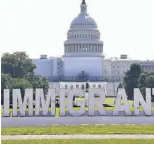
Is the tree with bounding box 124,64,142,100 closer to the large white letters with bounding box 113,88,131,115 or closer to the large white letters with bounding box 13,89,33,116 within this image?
the large white letters with bounding box 113,88,131,115

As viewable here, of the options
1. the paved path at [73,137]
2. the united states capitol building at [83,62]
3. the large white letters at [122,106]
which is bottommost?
the paved path at [73,137]

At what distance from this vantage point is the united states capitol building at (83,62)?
6225 inches

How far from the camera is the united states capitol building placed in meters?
158

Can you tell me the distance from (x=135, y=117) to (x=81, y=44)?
406ft

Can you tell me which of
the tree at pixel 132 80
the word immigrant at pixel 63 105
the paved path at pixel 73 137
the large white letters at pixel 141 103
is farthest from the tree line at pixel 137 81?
the paved path at pixel 73 137

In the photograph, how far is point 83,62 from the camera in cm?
16412

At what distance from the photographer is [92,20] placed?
161m

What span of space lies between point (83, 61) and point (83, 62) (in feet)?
1.02

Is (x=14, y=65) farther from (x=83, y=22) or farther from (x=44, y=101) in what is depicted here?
(x=83, y=22)

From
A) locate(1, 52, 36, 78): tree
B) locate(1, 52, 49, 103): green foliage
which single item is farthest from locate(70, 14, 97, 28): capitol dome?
locate(1, 52, 36, 78): tree

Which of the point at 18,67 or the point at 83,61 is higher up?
the point at 83,61

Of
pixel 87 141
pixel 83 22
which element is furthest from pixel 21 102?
pixel 83 22

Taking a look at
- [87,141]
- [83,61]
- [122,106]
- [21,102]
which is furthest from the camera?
[83,61]

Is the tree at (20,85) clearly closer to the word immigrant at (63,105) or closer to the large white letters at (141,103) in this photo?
the word immigrant at (63,105)
